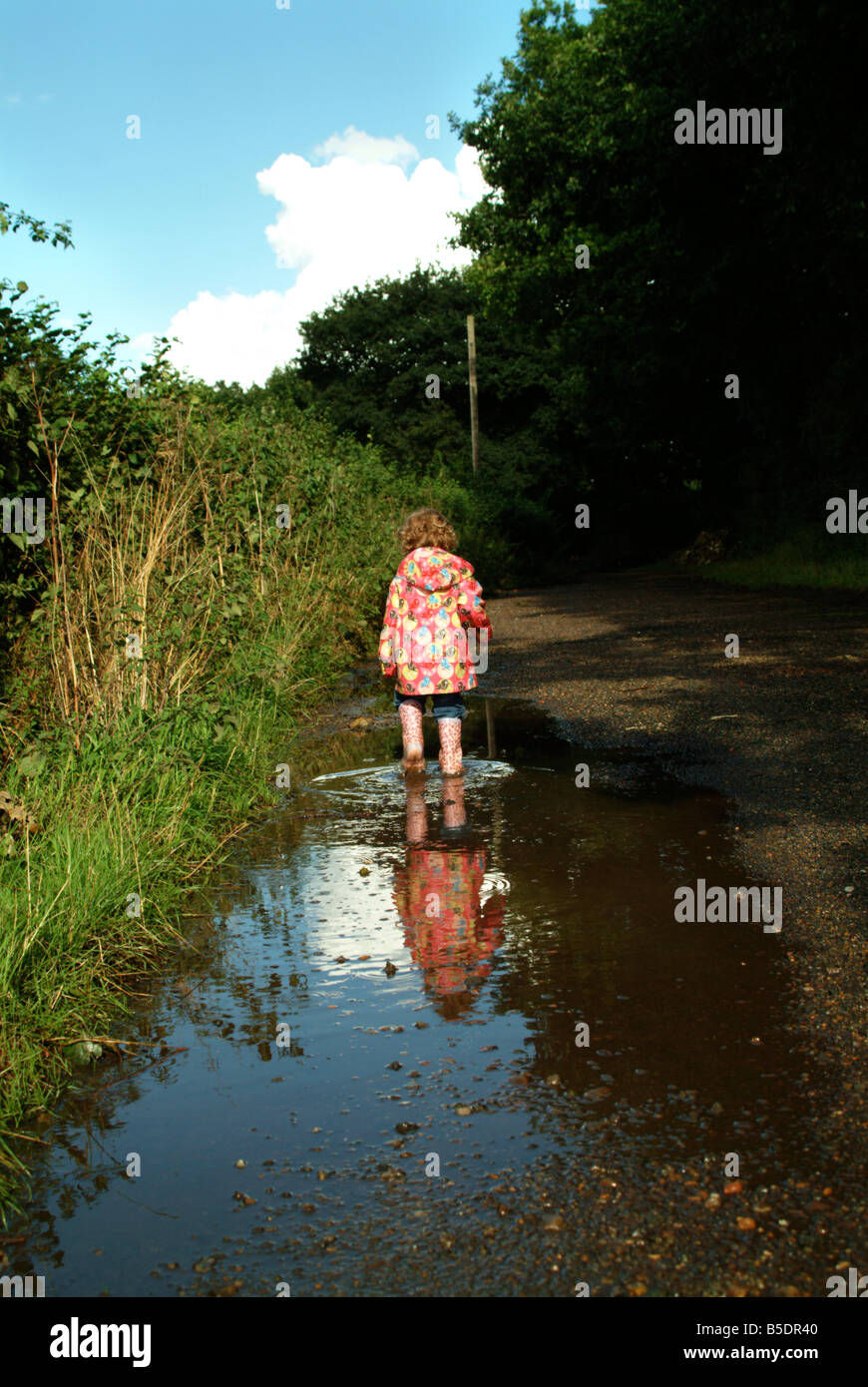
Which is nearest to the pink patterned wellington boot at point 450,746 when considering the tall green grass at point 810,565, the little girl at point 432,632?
the little girl at point 432,632

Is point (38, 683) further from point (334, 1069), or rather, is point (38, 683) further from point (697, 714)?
point (697, 714)

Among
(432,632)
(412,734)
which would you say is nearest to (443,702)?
(412,734)

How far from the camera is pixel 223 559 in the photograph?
8.19 metres

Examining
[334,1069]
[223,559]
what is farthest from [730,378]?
[334,1069]

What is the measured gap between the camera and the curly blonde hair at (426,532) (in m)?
7.88

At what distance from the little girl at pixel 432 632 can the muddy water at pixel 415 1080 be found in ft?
6.50

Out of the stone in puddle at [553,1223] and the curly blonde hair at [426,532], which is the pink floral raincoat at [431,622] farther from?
the stone in puddle at [553,1223]

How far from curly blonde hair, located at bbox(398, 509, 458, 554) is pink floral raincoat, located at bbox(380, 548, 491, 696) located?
0.20 ft

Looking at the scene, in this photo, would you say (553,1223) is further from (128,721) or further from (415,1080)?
(128,721)

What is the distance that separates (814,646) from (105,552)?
27.4 feet

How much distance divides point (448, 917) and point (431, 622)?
3.16 meters

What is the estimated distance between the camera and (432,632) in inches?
310

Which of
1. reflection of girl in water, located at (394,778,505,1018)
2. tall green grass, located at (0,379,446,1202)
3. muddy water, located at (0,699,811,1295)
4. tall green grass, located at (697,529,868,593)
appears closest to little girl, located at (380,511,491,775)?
tall green grass, located at (0,379,446,1202)

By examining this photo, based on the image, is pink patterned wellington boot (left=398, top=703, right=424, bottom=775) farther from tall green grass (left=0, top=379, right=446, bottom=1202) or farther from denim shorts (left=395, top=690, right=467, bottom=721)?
tall green grass (left=0, top=379, right=446, bottom=1202)
